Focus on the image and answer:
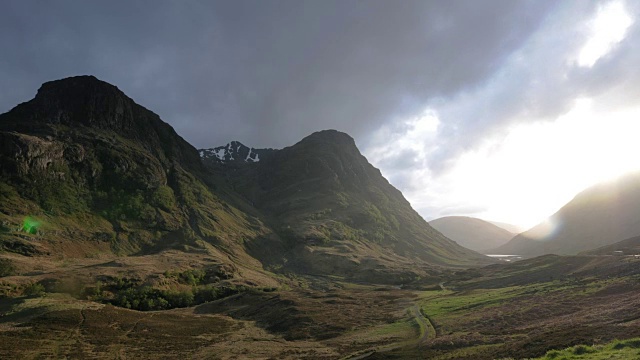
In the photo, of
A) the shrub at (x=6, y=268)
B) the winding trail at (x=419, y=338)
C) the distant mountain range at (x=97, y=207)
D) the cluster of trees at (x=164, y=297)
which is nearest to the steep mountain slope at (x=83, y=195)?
the distant mountain range at (x=97, y=207)

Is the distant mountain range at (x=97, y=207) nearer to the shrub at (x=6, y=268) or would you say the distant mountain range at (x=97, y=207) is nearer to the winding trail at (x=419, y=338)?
the shrub at (x=6, y=268)

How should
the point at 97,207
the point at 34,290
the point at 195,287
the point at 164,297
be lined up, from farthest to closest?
the point at 97,207
the point at 195,287
the point at 164,297
the point at 34,290

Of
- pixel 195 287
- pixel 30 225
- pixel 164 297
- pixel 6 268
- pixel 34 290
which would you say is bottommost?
pixel 164 297

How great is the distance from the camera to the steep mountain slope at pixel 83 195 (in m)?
126

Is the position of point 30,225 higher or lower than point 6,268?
higher

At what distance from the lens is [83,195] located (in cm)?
15500

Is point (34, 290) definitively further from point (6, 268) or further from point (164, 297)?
point (164, 297)

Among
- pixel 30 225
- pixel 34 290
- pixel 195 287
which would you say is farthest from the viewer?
pixel 30 225

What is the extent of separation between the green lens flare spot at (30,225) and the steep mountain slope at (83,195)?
0.68 m

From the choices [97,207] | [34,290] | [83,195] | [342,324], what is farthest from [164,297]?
[83,195]

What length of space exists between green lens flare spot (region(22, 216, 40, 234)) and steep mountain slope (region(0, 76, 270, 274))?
2.24 ft

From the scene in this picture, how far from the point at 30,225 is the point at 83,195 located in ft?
120

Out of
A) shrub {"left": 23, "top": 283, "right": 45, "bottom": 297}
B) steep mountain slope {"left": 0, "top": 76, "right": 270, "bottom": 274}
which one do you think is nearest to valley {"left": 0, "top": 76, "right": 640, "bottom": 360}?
shrub {"left": 23, "top": 283, "right": 45, "bottom": 297}

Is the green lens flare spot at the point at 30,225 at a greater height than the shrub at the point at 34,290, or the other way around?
the green lens flare spot at the point at 30,225
